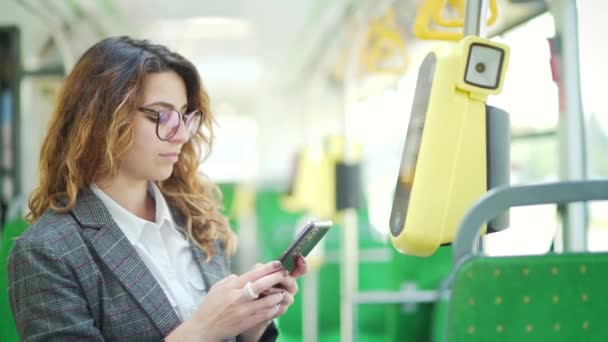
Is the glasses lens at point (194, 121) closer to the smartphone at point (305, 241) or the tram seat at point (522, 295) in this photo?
the smartphone at point (305, 241)

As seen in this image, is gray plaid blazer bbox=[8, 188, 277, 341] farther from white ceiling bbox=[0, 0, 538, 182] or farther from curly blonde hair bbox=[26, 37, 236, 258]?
white ceiling bbox=[0, 0, 538, 182]

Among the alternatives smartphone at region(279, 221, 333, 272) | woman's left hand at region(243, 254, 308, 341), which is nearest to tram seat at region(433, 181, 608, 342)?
smartphone at region(279, 221, 333, 272)

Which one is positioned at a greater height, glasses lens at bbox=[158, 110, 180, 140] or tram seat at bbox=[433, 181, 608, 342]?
glasses lens at bbox=[158, 110, 180, 140]

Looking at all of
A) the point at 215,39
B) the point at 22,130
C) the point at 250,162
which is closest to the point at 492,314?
the point at 22,130

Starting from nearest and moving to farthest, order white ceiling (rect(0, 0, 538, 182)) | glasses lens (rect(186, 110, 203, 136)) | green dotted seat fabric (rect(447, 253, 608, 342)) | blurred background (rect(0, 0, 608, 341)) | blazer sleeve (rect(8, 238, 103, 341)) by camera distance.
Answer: green dotted seat fabric (rect(447, 253, 608, 342)), blazer sleeve (rect(8, 238, 103, 341)), glasses lens (rect(186, 110, 203, 136)), blurred background (rect(0, 0, 608, 341)), white ceiling (rect(0, 0, 538, 182))

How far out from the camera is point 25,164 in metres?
3.27

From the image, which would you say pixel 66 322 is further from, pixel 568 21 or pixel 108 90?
pixel 568 21

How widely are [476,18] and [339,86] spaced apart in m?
6.12

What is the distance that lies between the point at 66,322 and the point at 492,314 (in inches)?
31.6

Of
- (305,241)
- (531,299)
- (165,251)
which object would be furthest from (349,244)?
(531,299)

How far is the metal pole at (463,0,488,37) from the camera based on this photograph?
141 cm

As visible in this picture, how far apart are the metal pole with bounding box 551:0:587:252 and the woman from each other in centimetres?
100

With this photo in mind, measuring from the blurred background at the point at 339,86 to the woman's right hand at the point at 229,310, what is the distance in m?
0.54

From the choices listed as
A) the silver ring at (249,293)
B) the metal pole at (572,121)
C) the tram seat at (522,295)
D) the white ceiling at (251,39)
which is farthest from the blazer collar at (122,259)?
the metal pole at (572,121)
